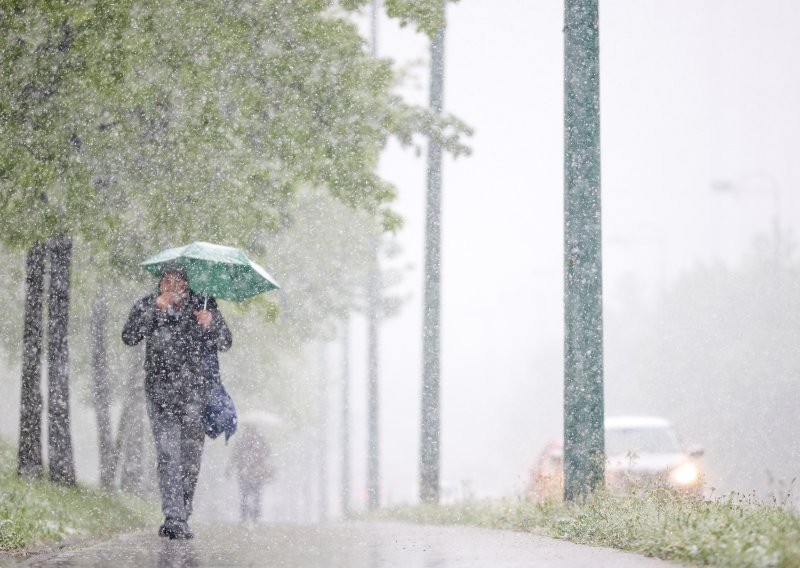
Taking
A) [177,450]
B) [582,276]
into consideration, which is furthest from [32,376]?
[582,276]

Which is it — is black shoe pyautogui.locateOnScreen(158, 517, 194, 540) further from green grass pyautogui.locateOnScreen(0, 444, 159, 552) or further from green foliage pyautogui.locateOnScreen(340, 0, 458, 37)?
green foliage pyautogui.locateOnScreen(340, 0, 458, 37)

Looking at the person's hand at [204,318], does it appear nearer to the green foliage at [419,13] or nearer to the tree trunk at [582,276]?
the tree trunk at [582,276]

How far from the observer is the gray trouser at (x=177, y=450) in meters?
8.45

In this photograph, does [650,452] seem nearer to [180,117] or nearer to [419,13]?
[419,13]

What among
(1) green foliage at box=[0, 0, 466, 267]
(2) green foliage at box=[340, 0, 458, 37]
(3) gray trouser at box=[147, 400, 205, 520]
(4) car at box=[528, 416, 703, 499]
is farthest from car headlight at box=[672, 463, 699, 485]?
(3) gray trouser at box=[147, 400, 205, 520]

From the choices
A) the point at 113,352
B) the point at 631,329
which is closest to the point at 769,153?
the point at 631,329

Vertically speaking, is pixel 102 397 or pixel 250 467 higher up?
pixel 102 397

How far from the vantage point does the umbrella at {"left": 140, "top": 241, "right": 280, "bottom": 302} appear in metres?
9.13

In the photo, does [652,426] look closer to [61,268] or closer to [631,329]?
[61,268]

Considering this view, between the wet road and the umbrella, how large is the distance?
2021 millimetres

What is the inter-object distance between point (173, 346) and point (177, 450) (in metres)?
0.78

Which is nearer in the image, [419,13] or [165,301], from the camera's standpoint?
[165,301]

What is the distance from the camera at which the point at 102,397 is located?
56.0ft

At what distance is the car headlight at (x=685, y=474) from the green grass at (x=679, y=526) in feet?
12.1
